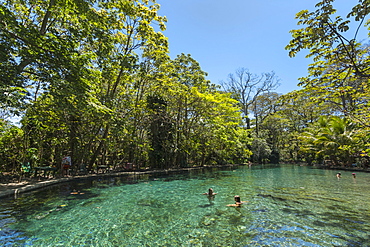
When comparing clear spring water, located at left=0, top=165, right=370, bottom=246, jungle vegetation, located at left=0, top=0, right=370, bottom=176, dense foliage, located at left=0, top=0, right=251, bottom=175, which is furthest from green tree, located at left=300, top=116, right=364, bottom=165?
clear spring water, located at left=0, top=165, right=370, bottom=246

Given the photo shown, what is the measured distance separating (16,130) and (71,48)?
4288 mm

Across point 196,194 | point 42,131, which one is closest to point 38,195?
point 42,131

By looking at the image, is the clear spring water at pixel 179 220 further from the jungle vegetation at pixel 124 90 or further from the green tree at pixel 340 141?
the green tree at pixel 340 141

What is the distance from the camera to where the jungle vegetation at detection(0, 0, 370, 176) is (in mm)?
5492

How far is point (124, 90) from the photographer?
15.8 meters

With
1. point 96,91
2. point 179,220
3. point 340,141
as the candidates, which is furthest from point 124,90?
point 340,141

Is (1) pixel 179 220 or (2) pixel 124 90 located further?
(2) pixel 124 90

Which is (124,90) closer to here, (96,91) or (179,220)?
(96,91)

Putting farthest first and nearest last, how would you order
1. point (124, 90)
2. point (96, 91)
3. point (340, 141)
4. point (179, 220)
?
1. point (340, 141)
2. point (124, 90)
3. point (96, 91)
4. point (179, 220)

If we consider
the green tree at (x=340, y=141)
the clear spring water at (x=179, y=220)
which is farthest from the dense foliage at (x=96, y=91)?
the green tree at (x=340, y=141)

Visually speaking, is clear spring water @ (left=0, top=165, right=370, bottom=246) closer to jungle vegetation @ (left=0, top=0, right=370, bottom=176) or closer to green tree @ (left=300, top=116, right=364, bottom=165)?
jungle vegetation @ (left=0, top=0, right=370, bottom=176)

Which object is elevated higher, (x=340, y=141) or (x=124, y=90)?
(x=124, y=90)

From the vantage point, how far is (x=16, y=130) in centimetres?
822

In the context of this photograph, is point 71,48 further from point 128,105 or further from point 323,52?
point 323,52
